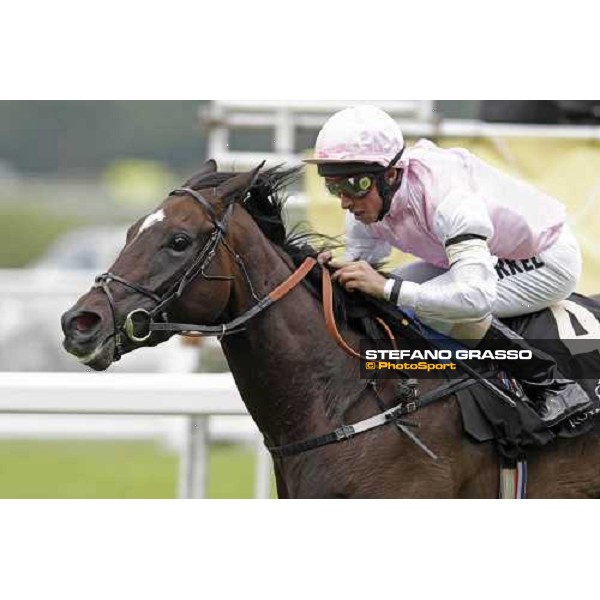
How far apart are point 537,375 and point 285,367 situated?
857mm

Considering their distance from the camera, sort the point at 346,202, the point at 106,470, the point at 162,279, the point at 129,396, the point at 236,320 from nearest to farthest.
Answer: the point at 162,279, the point at 236,320, the point at 346,202, the point at 129,396, the point at 106,470

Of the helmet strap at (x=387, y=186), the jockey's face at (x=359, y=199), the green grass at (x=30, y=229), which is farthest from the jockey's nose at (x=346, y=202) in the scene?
the green grass at (x=30, y=229)

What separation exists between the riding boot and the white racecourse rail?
3.82ft

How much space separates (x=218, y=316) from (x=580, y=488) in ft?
4.40

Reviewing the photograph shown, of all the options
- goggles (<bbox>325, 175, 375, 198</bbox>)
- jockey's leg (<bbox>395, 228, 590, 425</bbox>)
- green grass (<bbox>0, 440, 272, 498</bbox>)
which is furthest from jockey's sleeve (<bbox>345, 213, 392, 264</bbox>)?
green grass (<bbox>0, 440, 272, 498</bbox>)

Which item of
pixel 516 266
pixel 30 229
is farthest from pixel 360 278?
pixel 30 229

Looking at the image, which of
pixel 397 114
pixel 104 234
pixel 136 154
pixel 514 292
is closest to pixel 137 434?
pixel 397 114

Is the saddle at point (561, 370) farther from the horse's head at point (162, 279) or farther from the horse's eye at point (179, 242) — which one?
the horse's eye at point (179, 242)

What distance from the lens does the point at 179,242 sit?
414cm

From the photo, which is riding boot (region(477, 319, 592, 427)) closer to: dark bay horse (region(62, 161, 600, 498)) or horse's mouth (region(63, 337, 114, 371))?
dark bay horse (region(62, 161, 600, 498))

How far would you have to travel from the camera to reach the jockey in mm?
4230

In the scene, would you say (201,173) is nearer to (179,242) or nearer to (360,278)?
(179,242)

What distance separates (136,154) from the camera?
25922 millimetres

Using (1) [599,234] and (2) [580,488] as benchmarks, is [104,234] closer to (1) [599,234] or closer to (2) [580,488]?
(1) [599,234]
